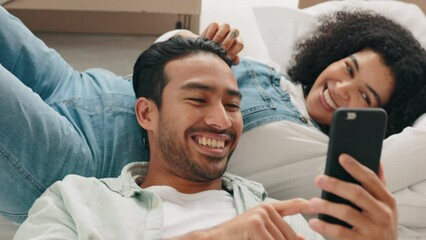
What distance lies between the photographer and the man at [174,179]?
113cm

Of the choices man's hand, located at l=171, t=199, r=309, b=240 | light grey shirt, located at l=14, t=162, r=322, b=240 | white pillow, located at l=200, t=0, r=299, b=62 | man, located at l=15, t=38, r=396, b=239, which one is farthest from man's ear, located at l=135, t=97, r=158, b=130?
white pillow, located at l=200, t=0, r=299, b=62

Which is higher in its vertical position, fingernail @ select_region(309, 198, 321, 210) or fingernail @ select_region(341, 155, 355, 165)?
fingernail @ select_region(341, 155, 355, 165)

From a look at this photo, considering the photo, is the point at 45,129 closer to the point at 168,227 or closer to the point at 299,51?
the point at 168,227

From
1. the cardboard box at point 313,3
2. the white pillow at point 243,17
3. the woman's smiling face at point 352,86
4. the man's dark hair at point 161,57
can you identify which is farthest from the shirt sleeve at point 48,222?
the cardboard box at point 313,3

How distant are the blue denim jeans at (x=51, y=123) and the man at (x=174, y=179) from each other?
0.09 metres

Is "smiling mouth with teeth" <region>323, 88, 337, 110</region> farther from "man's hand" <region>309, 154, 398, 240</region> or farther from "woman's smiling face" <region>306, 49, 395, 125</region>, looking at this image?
"man's hand" <region>309, 154, 398, 240</region>

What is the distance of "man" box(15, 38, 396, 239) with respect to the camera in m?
1.13

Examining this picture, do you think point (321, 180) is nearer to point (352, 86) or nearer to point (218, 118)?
point (218, 118)

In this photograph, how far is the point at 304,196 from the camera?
1.48m

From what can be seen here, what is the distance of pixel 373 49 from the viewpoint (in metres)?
1.65

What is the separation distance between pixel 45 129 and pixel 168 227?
370 millimetres

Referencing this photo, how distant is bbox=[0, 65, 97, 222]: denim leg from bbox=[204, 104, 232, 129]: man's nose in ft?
1.08

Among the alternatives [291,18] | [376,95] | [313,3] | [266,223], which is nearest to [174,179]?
[266,223]

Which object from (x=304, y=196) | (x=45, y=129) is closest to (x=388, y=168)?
(x=304, y=196)
